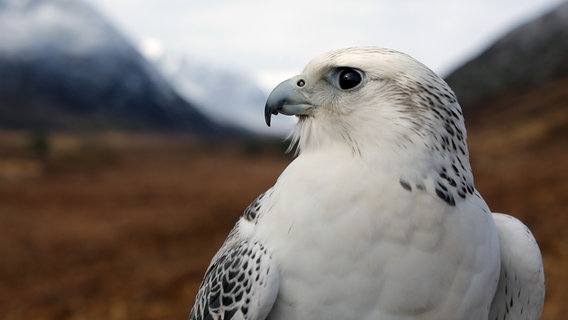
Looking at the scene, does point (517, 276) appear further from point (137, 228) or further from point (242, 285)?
point (137, 228)

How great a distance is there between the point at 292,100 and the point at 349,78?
0.28 metres

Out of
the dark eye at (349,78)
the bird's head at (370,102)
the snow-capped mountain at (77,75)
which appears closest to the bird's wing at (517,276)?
the bird's head at (370,102)

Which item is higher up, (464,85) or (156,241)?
(156,241)

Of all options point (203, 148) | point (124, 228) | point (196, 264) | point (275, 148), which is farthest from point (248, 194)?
point (203, 148)

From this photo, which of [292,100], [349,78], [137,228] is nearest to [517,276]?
[349,78]

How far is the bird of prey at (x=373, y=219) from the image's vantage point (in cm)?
223

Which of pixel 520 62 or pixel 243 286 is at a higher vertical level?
pixel 243 286

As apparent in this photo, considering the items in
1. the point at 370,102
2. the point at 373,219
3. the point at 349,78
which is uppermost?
the point at 349,78

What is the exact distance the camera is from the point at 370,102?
7.89 feet

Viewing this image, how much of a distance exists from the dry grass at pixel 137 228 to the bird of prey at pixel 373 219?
4.84 m

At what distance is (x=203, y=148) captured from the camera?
163ft

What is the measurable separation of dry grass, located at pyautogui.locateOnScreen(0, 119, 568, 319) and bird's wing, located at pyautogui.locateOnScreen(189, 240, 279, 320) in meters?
5.06

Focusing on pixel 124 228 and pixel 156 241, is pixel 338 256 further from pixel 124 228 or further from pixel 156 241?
pixel 124 228

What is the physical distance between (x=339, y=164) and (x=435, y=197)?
0.40 meters
